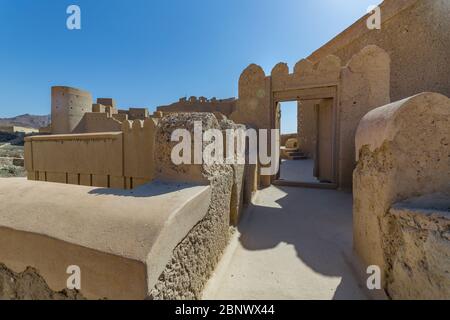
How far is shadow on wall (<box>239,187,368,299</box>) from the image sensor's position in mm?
3143

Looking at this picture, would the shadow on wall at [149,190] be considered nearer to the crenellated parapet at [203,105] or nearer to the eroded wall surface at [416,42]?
the eroded wall surface at [416,42]

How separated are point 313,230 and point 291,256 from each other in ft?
3.43

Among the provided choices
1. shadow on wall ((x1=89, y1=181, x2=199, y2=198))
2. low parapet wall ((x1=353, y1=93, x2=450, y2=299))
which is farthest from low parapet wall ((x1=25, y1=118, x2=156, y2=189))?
low parapet wall ((x1=353, y1=93, x2=450, y2=299))

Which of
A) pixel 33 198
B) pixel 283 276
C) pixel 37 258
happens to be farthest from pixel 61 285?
pixel 283 276

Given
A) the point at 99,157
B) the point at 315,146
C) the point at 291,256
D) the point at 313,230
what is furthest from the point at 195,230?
the point at 315,146

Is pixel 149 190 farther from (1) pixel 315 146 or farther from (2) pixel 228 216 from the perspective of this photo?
(1) pixel 315 146

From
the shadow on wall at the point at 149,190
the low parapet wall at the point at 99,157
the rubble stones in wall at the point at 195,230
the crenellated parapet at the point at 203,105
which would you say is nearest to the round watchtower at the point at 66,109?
the crenellated parapet at the point at 203,105

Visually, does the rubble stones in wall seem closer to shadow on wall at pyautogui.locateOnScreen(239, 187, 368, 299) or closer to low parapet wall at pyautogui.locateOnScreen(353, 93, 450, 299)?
shadow on wall at pyautogui.locateOnScreen(239, 187, 368, 299)

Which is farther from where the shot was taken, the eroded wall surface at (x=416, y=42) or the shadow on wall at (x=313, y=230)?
the eroded wall surface at (x=416, y=42)

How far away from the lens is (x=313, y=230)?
4184 mm

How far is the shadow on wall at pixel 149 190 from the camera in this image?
2.16 meters

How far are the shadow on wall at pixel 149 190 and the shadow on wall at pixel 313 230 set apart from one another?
6.51ft
